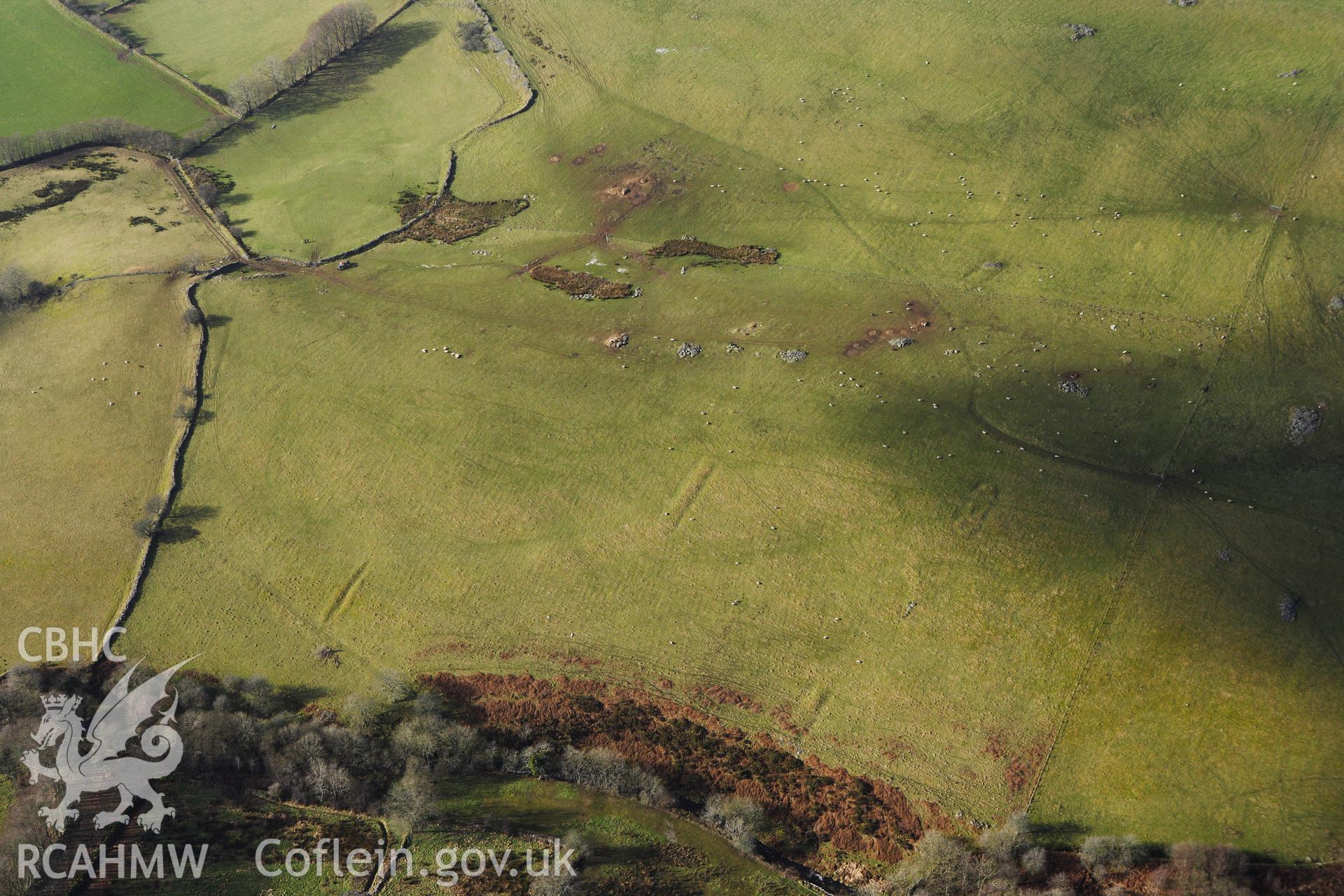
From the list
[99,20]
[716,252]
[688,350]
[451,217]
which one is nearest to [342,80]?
[451,217]

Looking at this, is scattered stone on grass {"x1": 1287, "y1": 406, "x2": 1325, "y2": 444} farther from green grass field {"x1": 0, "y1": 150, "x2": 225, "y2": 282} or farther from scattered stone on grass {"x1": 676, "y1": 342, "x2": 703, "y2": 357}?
green grass field {"x1": 0, "y1": 150, "x2": 225, "y2": 282}

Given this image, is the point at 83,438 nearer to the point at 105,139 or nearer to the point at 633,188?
A: the point at 633,188

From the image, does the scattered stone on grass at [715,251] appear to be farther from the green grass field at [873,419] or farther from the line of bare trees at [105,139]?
the line of bare trees at [105,139]

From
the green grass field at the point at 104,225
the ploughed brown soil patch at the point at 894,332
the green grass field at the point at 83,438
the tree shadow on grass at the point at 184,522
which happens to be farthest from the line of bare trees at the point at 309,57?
the ploughed brown soil patch at the point at 894,332

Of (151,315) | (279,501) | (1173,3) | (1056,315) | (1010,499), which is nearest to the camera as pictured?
(1010,499)

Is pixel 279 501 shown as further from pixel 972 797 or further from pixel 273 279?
pixel 972 797

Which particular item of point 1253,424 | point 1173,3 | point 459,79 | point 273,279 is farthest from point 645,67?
point 1253,424

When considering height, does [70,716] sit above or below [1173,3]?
below
